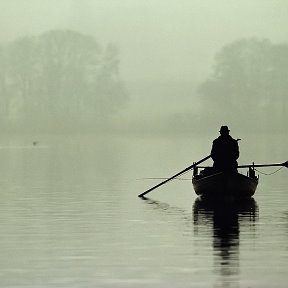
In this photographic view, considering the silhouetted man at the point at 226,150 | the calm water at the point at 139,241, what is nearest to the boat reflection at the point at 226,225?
the calm water at the point at 139,241

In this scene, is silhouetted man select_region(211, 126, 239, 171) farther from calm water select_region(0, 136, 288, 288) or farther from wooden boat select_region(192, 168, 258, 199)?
calm water select_region(0, 136, 288, 288)

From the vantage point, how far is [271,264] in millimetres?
21578

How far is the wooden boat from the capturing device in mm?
38312

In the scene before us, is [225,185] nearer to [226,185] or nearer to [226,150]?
[226,185]

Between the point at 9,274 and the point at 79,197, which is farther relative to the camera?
the point at 79,197

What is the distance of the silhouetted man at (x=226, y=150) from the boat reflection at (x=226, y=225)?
1.29m

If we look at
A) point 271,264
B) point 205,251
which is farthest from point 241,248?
point 271,264

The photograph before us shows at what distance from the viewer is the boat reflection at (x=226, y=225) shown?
2117 cm

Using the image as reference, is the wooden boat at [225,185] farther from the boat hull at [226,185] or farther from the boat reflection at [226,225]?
the boat reflection at [226,225]

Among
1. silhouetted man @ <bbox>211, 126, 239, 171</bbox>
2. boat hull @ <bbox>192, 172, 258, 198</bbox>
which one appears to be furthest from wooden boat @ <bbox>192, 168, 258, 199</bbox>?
silhouetted man @ <bbox>211, 126, 239, 171</bbox>

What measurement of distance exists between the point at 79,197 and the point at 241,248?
19.9m

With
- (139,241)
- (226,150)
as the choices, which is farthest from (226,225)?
(226,150)

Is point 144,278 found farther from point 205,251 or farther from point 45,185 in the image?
point 45,185

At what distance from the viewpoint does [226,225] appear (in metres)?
30.0
